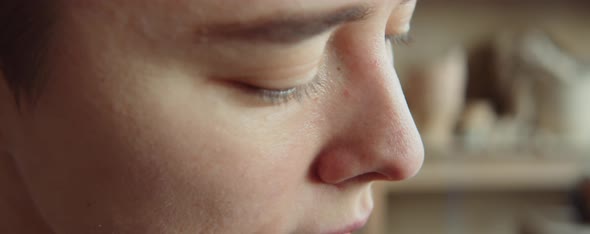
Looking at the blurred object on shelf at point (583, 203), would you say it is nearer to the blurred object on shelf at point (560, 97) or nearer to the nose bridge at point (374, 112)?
the blurred object on shelf at point (560, 97)

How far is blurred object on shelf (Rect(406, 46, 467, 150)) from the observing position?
1.60 metres

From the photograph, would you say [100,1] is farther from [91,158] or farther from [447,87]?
[447,87]

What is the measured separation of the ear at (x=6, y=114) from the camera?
0.40 meters

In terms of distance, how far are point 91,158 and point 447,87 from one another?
1.31 m

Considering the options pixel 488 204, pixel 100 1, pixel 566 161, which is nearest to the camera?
pixel 100 1

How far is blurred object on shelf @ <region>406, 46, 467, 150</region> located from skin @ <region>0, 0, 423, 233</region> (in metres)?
1.19

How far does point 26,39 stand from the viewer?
0.38m

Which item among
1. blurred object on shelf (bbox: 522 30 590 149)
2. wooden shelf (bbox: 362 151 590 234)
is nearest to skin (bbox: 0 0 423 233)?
wooden shelf (bbox: 362 151 590 234)

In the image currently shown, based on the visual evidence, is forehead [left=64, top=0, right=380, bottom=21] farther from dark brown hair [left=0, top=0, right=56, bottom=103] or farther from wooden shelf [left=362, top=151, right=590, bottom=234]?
wooden shelf [left=362, top=151, right=590, bottom=234]

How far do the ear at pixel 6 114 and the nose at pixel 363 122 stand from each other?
166 mm

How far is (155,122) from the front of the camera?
37 centimetres

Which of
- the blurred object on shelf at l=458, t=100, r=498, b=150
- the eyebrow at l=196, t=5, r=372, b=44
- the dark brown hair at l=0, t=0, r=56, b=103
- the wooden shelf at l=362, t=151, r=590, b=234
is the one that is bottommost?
the dark brown hair at l=0, t=0, r=56, b=103

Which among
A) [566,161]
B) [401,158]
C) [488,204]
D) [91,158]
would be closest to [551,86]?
[566,161]

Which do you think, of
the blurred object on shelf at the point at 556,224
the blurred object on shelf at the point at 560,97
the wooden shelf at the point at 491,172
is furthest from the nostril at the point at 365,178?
the blurred object on shelf at the point at 560,97
